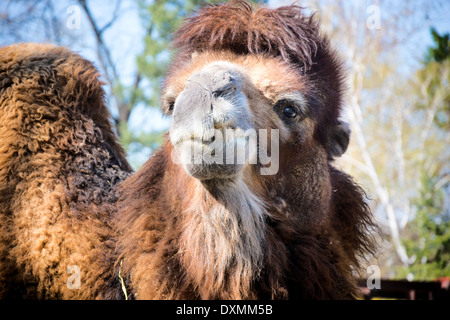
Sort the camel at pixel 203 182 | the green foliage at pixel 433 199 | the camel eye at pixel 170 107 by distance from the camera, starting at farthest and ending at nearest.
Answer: the green foliage at pixel 433 199
the camel eye at pixel 170 107
the camel at pixel 203 182

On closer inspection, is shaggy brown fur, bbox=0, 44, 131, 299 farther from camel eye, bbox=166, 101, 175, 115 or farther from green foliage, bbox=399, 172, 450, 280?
green foliage, bbox=399, 172, 450, 280

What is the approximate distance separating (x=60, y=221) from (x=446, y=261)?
58.9 feet

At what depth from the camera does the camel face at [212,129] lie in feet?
6.97

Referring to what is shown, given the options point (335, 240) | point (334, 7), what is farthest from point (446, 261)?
point (335, 240)

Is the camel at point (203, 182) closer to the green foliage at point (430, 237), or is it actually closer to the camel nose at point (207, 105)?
the camel nose at point (207, 105)

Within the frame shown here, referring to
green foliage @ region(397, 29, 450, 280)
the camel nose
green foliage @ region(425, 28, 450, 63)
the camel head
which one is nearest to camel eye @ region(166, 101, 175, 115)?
the camel head

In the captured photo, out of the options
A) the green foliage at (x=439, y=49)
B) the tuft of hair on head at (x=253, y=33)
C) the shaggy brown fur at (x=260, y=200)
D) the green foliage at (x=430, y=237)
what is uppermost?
the green foliage at (x=439, y=49)

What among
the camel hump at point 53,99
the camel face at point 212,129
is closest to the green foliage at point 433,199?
the camel hump at point 53,99

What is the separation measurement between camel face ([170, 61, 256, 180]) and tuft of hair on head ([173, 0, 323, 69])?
2.16ft

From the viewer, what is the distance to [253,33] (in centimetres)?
287

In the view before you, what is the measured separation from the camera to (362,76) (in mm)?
21000

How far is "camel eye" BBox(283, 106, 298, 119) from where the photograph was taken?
276 centimetres

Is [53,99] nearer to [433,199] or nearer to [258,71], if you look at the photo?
[258,71]

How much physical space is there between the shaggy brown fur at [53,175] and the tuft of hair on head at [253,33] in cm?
100
